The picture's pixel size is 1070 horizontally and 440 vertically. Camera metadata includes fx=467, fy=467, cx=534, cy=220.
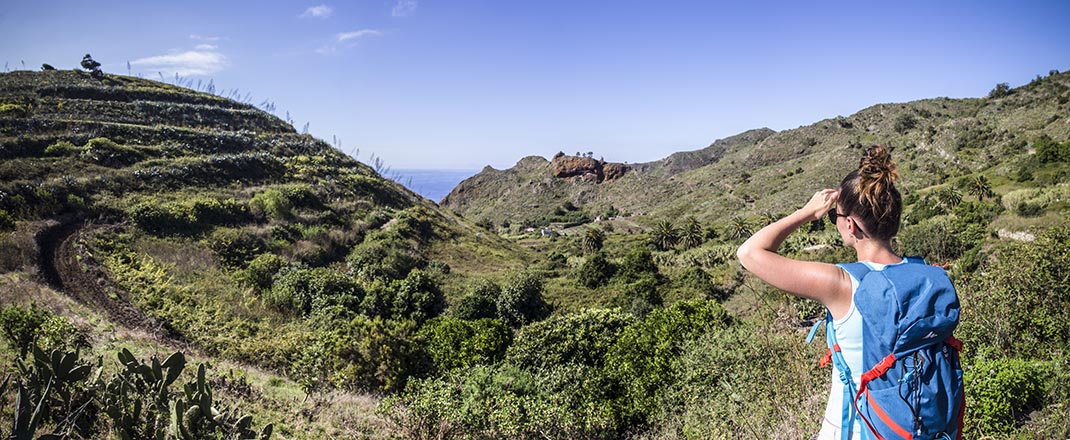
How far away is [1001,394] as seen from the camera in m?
4.57

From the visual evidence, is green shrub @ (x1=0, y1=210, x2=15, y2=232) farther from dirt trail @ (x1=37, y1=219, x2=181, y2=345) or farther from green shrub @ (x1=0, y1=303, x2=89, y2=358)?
green shrub @ (x1=0, y1=303, x2=89, y2=358)

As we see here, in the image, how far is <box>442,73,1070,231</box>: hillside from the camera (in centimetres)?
4331

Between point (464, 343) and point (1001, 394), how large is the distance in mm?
10056

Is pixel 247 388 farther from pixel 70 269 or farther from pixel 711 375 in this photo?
pixel 70 269

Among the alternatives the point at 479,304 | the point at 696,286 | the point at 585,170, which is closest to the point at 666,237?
the point at 696,286

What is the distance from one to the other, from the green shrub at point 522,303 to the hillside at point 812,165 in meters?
35.8

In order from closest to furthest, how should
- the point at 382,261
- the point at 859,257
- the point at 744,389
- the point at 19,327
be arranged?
the point at 859,257 → the point at 744,389 → the point at 19,327 → the point at 382,261

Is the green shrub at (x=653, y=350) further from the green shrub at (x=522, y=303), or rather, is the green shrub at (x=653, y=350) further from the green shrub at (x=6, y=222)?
the green shrub at (x=6, y=222)

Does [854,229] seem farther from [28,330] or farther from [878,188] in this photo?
[28,330]

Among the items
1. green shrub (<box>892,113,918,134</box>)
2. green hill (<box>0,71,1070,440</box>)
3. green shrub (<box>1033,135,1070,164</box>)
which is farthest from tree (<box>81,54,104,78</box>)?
green shrub (<box>892,113,918,134</box>)

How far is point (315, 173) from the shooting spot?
3900 cm

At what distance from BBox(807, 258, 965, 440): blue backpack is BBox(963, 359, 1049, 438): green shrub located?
12.4 feet

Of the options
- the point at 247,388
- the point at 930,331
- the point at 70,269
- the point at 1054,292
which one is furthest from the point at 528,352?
the point at 70,269

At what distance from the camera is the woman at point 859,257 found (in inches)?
66.4
